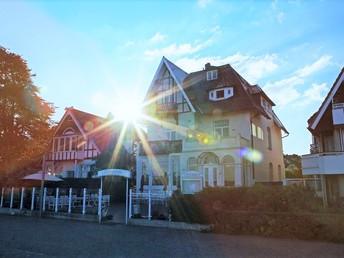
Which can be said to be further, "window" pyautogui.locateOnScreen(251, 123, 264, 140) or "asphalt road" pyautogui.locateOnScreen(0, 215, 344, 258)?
"window" pyautogui.locateOnScreen(251, 123, 264, 140)

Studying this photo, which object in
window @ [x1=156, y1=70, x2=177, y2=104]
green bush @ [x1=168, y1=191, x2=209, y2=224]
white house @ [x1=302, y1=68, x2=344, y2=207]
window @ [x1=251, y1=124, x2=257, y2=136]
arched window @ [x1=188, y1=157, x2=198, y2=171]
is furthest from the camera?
window @ [x1=156, y1=70, x2=177, y2=104]

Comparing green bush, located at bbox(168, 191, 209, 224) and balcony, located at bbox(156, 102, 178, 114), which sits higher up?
balcony, located at bbox(156, 102, 178, 114)

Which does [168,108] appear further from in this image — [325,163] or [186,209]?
[186,209]

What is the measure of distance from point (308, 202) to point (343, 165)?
6.00m

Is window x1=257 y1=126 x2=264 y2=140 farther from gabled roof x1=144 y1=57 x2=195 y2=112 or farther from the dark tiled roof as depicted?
gabled roof x1=144 y1=57 x2=195 y2=112

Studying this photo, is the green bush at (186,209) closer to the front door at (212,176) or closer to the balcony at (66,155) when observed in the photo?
the front door at (212,176)

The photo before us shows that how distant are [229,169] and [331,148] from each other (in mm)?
6910

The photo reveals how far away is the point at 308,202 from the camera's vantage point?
11484mm

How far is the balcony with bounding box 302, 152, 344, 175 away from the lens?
53.2 feet

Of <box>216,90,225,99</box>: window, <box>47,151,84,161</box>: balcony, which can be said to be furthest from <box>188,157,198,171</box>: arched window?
<box>47,151,84,161</box>: balcony

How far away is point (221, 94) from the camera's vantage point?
26.5m

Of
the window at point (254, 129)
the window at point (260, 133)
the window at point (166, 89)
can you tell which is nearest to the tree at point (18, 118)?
the window at point (166, 89)

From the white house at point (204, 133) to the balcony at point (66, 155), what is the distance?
34.1 feet

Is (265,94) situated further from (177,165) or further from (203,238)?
(203,238)
